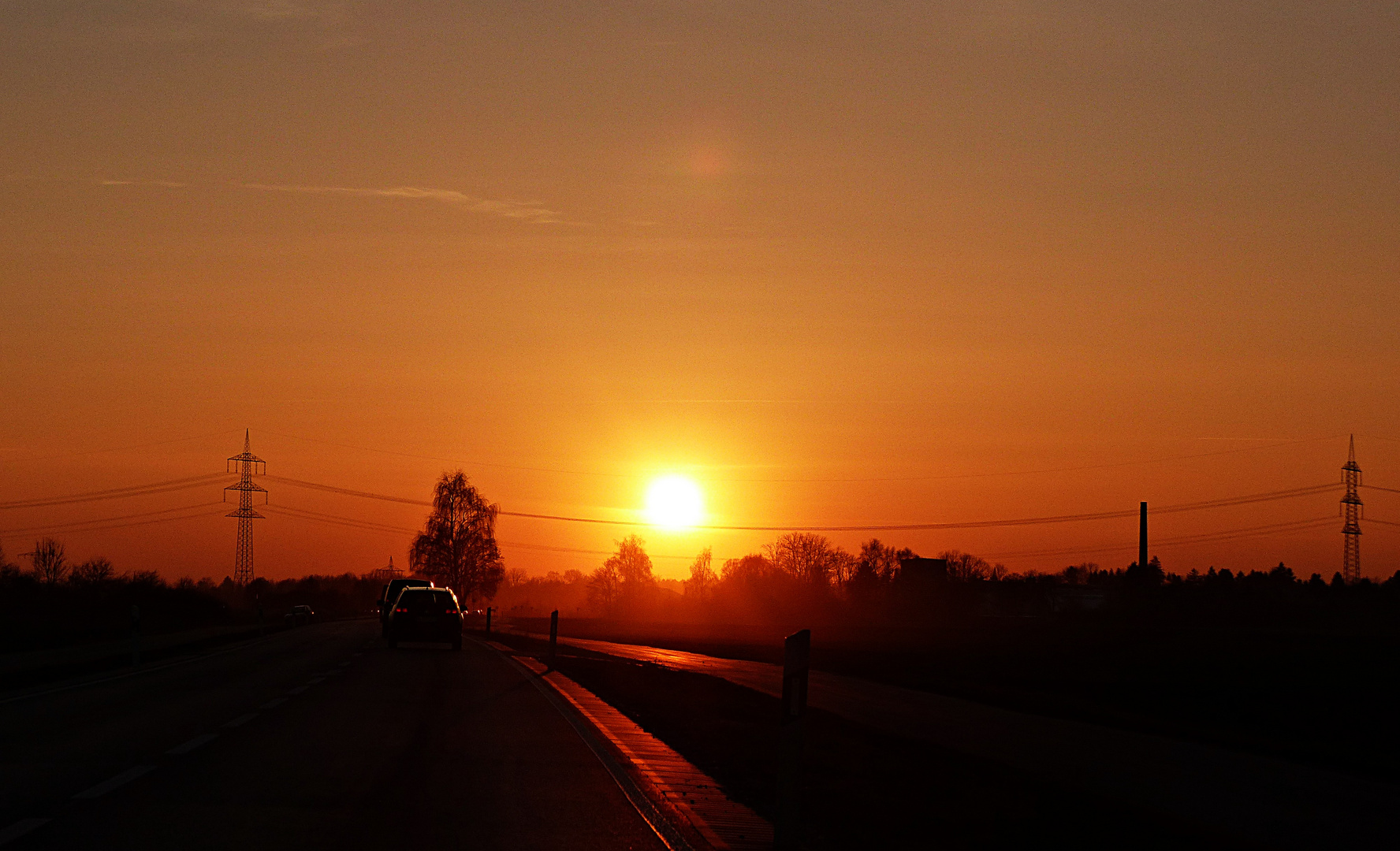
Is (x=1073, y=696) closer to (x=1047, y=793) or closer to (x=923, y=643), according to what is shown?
(x=1047, y=793)

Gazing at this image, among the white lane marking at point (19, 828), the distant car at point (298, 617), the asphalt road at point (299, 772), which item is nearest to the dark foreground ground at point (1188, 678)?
the asphalt road at point (299, 772)

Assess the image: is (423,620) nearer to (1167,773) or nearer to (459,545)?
(1167,773)

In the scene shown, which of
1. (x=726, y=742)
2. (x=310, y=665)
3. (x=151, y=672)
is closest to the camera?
(x=726, y=742)

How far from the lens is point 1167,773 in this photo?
1772 centimetres

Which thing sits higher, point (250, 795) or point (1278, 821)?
point (250, 795)

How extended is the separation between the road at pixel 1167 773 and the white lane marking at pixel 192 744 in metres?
9.32

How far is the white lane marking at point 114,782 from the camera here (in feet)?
29.0

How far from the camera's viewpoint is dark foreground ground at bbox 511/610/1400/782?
25.1 m

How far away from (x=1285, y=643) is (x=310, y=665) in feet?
119

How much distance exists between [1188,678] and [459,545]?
3333 inches

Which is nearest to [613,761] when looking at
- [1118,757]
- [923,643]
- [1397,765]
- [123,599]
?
[1118,757]

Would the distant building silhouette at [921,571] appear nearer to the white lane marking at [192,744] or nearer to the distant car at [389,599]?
the distant car at [389,599]

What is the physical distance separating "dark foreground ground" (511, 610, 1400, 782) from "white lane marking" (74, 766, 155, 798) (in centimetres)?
1748

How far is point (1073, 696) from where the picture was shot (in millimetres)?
34250
